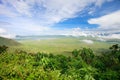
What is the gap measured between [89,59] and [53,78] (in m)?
57.4

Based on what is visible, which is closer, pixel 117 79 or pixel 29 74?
pixel 29 74

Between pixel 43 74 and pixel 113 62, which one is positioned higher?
pixel 43 74

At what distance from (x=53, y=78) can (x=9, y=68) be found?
3394 millimetres

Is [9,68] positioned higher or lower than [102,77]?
higher

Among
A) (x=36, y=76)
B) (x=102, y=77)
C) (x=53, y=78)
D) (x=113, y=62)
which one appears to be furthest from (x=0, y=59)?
(x=113, y=62)

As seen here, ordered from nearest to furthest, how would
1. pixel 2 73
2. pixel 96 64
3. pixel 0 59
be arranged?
pixel 2 73 → pixel 0 59 → pixel 96 64

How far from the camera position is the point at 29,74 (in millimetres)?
11203

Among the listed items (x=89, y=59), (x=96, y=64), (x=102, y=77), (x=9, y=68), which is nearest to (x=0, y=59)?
(x=9, y=68)

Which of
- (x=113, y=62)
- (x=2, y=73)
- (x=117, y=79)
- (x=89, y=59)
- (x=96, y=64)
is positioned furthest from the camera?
(x=89, y=59)

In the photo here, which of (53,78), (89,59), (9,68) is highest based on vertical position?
(9,68)

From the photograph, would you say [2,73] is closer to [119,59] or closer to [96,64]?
[96,64]

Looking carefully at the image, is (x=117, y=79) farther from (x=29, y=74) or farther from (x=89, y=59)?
(x=89, y=59)

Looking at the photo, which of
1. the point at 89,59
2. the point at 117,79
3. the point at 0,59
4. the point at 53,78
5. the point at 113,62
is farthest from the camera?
the point at 89,59

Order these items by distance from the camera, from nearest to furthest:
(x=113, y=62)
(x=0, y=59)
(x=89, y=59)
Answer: (x=0, y=59) → (x=113, y=62) → (x=89, y=59)
